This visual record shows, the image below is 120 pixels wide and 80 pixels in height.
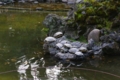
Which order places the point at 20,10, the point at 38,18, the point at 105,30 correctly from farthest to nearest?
the point at 20,10, the point at 38,18, the point at 105,30

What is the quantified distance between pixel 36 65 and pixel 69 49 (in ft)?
3.52

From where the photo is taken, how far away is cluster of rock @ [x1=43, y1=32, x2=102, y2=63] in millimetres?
6918

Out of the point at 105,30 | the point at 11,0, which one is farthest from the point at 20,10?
the point at 105,30

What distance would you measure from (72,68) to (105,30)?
6.07 feet

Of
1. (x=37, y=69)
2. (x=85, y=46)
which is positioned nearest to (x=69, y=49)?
(x=85, y=46)

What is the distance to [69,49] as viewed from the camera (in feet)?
23.3

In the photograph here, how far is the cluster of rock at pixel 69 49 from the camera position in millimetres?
6918

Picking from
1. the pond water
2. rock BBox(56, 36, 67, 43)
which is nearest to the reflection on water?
the pond water

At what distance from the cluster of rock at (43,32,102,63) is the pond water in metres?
0.22

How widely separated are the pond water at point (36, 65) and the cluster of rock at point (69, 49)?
0.22 metres

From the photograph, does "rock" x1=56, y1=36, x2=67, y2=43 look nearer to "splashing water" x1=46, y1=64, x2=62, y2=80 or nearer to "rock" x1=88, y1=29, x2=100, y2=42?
"rock" x1=88, y1=29, x2=100, y2=42

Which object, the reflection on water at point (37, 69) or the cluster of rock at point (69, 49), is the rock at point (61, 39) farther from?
the reflection on water at point (37, 69)

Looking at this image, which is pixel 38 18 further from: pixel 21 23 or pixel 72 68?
pixel 72 68

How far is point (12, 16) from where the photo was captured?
13344 millimetres
